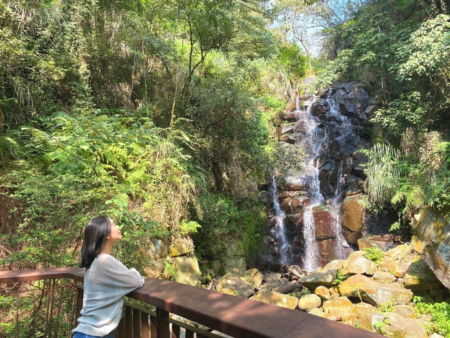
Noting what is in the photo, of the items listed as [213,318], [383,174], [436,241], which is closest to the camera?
[213,318]

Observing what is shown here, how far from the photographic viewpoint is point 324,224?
10.1 meters

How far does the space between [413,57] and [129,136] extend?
7.45 meters

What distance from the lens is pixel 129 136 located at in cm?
528

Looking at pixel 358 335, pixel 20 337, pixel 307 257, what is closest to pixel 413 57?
pixel 307 257

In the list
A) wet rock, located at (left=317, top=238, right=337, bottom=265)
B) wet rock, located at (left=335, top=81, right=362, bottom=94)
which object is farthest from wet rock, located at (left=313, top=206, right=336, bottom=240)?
wet rock, located at (left=335, top=81, right=362, bottom=94)

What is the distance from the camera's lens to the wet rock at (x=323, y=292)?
6.73 meters

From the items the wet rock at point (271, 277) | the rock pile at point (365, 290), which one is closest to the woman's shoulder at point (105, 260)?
the rock pile at point (365, 290)

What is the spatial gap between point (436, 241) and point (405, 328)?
1885 millimetres

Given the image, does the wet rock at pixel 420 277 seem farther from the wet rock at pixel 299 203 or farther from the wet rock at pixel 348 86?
the wet rock at pixel 348 86

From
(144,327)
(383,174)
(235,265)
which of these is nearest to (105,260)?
(144,327)

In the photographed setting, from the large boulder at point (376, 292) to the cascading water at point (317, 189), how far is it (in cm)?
312

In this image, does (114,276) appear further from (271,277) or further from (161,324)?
(271,277)

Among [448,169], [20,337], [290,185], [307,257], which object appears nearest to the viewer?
[20,337]

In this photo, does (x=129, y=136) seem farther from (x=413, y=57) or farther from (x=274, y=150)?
(x=413, y=57)
